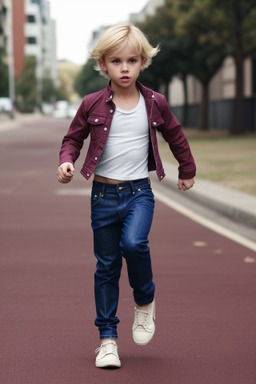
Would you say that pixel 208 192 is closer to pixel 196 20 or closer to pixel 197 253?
pixel 197 253

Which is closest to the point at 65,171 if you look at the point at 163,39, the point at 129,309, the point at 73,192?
the point at 129,309

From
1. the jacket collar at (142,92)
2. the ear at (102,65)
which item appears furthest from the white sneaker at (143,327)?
the ear at (102,65)

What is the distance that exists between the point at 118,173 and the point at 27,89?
12170cm

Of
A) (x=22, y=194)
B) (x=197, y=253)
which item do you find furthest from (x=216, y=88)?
(x=197, y=253)

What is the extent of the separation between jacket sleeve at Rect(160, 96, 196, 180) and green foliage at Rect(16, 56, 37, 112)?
118739mm

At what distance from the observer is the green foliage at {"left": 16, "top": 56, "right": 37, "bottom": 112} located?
123 m

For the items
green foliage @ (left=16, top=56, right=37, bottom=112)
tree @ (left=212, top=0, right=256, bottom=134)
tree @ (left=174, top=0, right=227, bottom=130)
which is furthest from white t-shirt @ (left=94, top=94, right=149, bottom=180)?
green foliage @ (left=16, top=56, right=37, bottom=112)

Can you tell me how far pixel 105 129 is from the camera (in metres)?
4.72

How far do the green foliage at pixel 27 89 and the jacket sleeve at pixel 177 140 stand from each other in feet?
390

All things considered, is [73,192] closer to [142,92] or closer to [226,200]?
[226,200]

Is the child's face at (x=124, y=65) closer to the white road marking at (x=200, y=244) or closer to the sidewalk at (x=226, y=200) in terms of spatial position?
the white road marking at (x=200, y=244)

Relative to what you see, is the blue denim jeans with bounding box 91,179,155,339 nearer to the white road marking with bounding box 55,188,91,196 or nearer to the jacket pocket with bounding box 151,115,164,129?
the jacket pocket with bounding box 151,115,164,129

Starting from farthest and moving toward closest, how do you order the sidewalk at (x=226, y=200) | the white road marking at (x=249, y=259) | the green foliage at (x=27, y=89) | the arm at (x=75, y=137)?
1. the green foliage at (x=27, y=89)
2. the sidewalk at (x=226, y=200)
3. the white road marking at (x=249, y=259)
4. the arm at (x=75, y=137)

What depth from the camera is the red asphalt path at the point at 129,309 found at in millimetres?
4754
